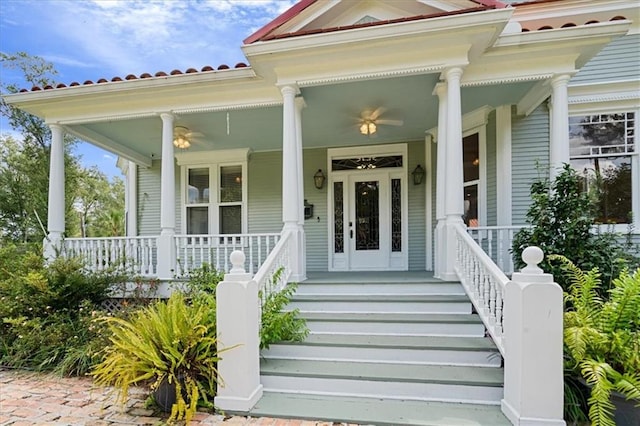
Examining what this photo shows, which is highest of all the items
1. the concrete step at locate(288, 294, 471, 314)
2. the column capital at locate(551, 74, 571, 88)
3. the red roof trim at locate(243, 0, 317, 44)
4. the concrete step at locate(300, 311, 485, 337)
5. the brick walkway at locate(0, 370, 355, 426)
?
the red roof trim at locate(243, 0, 317, 44)

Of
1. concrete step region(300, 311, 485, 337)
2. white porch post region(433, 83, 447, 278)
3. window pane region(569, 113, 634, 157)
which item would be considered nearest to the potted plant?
concrete step region(300, 311, 485, 337)

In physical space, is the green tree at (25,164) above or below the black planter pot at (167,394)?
above

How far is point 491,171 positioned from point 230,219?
5.15 metres

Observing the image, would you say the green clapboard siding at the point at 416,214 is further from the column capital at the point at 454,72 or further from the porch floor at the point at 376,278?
the column capital at the point at 454,72

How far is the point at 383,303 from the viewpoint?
377 cm

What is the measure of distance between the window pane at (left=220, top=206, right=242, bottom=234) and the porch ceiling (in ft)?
4.43

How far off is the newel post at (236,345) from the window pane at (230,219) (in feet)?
15.0

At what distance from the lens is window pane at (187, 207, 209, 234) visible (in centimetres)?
734

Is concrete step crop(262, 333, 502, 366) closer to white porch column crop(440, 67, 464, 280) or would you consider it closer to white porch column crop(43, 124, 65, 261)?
white porch column crop(440, 67, 464, 280)

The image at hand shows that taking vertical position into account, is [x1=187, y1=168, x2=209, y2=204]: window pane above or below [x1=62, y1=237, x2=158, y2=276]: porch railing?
above

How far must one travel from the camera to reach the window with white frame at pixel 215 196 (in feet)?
23.7

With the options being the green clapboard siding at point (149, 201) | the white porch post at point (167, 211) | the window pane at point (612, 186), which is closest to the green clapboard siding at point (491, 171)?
the window pane at point (612, 186)

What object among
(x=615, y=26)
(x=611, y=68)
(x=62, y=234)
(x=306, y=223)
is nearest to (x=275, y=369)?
(x=306, y=223)

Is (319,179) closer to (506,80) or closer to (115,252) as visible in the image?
(506,80)
